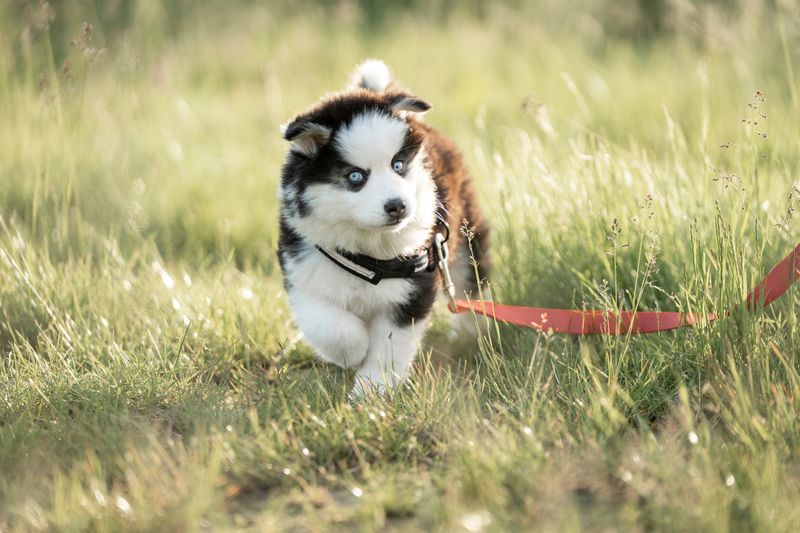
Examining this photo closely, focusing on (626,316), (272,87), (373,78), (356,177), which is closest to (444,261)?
(356,177)

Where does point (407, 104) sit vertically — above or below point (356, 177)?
above

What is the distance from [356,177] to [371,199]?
0.15m

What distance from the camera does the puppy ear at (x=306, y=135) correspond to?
10.2 ft

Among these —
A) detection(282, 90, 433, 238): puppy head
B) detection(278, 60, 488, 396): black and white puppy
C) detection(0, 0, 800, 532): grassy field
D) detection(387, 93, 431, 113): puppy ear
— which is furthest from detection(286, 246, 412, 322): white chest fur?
detection(387, 93, 431, 113): puppy ear

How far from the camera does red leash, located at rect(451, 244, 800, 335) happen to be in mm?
3061

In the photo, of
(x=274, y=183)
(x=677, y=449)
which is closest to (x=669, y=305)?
(x=677, y=449)

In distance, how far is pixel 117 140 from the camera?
600cm

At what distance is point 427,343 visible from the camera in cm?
406

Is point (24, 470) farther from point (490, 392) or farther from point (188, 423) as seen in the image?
point (490, 392)

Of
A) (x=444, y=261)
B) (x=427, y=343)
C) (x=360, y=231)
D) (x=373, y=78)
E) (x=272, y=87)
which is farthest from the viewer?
(x=272, y=87)

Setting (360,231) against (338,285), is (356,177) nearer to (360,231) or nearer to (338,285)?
(360,231)

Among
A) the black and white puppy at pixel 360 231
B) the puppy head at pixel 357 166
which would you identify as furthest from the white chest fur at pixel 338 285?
the puppy head at pixel 357 166

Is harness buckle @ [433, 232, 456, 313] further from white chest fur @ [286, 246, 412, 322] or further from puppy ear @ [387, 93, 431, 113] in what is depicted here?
puppy ear @ [387, 93, 431, 113]

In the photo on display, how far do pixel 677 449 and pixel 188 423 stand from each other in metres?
1.54
